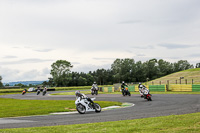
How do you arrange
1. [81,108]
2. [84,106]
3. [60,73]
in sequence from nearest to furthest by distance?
[81,108] < [84,106] < [60,73]

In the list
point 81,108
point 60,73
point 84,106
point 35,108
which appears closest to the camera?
point 81,108

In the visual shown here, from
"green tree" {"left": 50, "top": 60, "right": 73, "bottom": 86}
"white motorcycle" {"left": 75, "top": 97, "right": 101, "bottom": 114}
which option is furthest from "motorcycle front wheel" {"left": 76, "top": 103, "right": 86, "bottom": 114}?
"green tree" {"left": 50, "top": 60, "right": 73, "bottom": 86}

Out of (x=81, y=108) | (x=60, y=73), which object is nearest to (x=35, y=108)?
(x=81, y=108)

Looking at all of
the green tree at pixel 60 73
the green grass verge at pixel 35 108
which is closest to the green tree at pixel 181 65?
the green tree at pixel 60 73

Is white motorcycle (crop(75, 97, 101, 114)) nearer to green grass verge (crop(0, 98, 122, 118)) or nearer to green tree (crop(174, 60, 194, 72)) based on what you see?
green grass verge (crop(0, 98, 122, 118))

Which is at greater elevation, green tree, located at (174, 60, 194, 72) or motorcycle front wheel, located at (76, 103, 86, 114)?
green tree, located at (174, 60, 194, 72)

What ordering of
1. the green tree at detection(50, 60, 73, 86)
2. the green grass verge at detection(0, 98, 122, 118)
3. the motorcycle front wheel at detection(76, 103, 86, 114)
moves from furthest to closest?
the green tree at detection(50, 60, 73, 86) → the green grass verge at detection(0, 98, 122, 118) → the motorcycle front wheel at detection(76, 103, 86, 114)

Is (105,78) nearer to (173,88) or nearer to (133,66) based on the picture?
(133,66)

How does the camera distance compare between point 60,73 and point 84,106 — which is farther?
point 60,73

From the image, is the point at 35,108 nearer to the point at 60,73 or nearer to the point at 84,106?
the point at 84,106

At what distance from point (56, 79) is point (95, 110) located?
10263 cm

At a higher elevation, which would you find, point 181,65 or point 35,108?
point 181,65

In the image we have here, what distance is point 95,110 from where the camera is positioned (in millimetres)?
17453

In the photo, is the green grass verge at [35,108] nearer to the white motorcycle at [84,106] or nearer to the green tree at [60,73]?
the white motorcycle at [84,106]
